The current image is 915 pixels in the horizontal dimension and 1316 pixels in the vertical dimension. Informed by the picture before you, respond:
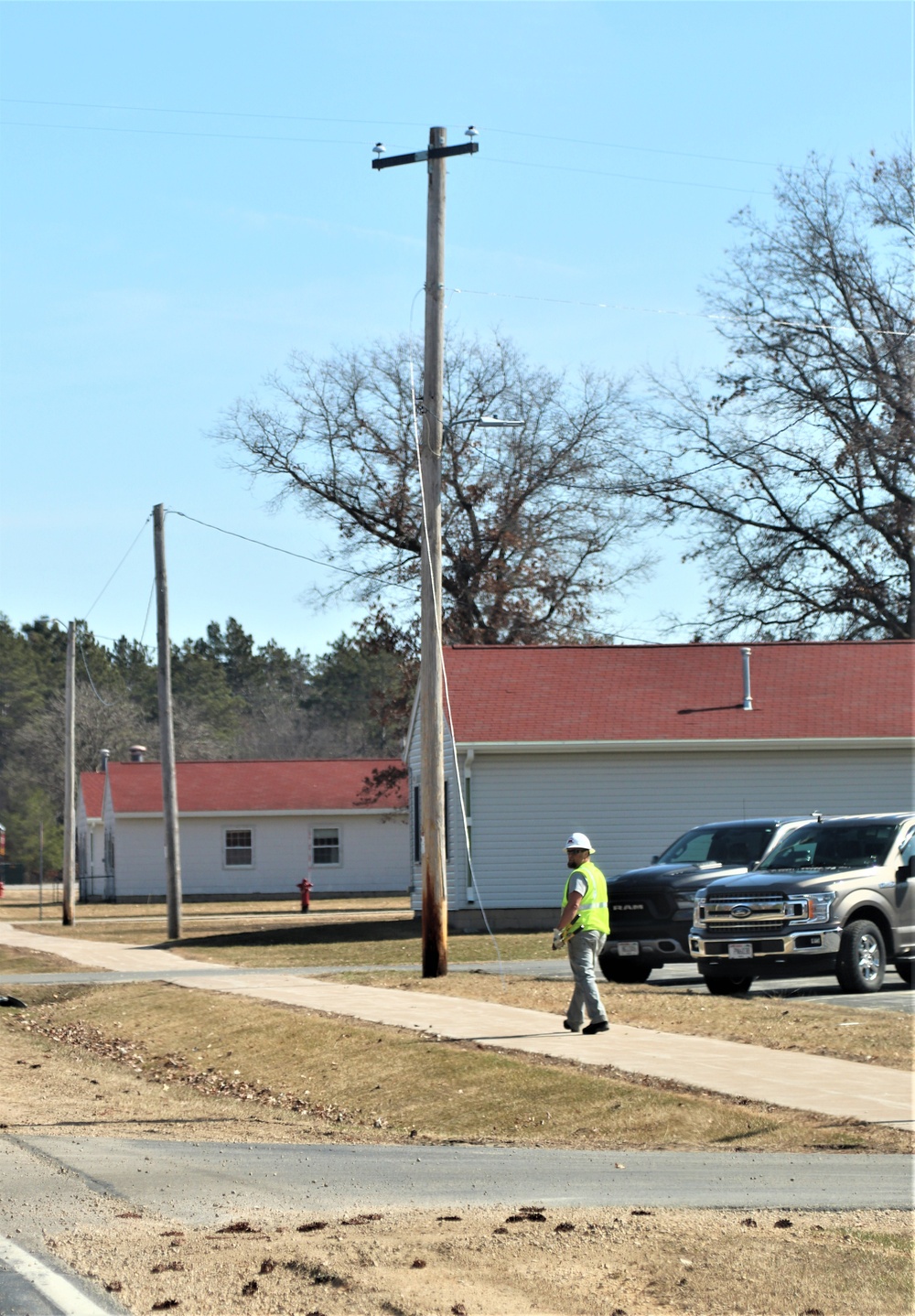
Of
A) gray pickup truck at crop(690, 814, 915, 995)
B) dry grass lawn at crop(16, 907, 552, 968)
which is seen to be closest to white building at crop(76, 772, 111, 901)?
dry grass lawn at crop(16, 907, 552, 968)

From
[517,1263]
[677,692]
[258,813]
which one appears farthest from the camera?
[258,813]

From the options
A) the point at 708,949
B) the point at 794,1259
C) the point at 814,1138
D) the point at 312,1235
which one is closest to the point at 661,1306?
the point at 794,1259

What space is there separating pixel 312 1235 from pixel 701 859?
13.5 metres

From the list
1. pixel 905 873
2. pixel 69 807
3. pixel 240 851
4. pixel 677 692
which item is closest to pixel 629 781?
pixel 677 692

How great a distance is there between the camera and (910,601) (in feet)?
139

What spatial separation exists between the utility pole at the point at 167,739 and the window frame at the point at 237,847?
72.3 feet

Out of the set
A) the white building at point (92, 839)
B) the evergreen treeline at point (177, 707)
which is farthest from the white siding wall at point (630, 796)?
the evergreen treeline at point (177, 707)

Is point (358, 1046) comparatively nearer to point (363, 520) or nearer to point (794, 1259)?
point (794, 1259)

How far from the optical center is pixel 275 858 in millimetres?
53625

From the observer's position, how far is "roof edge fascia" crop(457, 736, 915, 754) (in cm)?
2928

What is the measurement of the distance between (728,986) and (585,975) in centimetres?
462

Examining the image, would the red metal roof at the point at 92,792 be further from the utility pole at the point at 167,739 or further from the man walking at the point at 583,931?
the man walking at the point at 583,931

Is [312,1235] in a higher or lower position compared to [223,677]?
lower

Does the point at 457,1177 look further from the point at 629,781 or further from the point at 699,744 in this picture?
the point at 629,781
